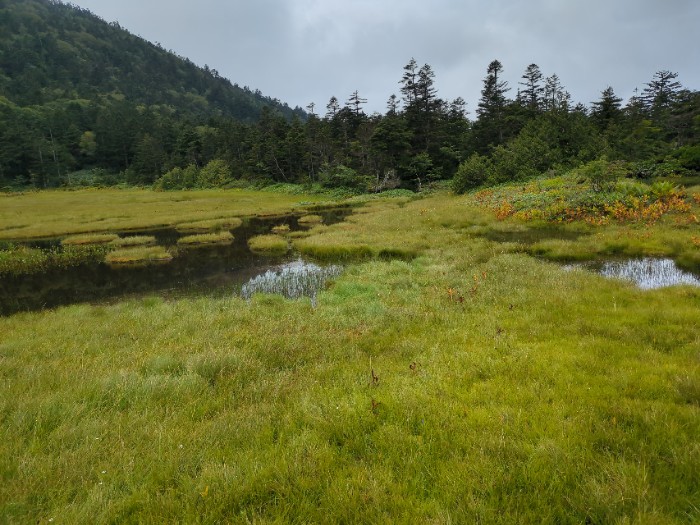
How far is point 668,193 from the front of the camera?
25031 mm

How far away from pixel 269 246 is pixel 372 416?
22.0 meters

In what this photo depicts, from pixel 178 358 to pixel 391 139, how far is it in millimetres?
57235

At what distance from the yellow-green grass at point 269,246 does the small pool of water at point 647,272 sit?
55.8 ft

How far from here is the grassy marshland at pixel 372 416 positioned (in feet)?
12.5

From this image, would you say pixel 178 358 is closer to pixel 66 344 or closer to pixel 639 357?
pixel 66 344

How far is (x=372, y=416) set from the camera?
5.34 m

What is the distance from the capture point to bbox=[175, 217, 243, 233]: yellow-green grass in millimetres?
36469

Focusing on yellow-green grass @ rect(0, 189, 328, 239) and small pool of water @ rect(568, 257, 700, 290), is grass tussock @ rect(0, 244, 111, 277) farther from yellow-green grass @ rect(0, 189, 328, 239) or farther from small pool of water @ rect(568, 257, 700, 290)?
small pool of water @ rect(568, 257, 700, 290)

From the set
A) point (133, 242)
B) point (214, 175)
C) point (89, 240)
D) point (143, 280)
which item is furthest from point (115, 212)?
point (214, 175)

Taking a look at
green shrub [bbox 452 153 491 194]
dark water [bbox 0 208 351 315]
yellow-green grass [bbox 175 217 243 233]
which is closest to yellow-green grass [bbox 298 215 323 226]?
yellow-green grass [bbox 175 217 243 233]

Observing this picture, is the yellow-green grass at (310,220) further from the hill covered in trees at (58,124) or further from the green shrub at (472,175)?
the hill covered in trees at (58,124)

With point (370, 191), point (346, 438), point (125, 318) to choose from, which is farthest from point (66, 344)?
point (370, 191)

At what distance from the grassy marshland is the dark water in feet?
21.7

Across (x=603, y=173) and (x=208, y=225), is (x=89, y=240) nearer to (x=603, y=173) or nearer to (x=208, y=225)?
(x=208, y=225)
